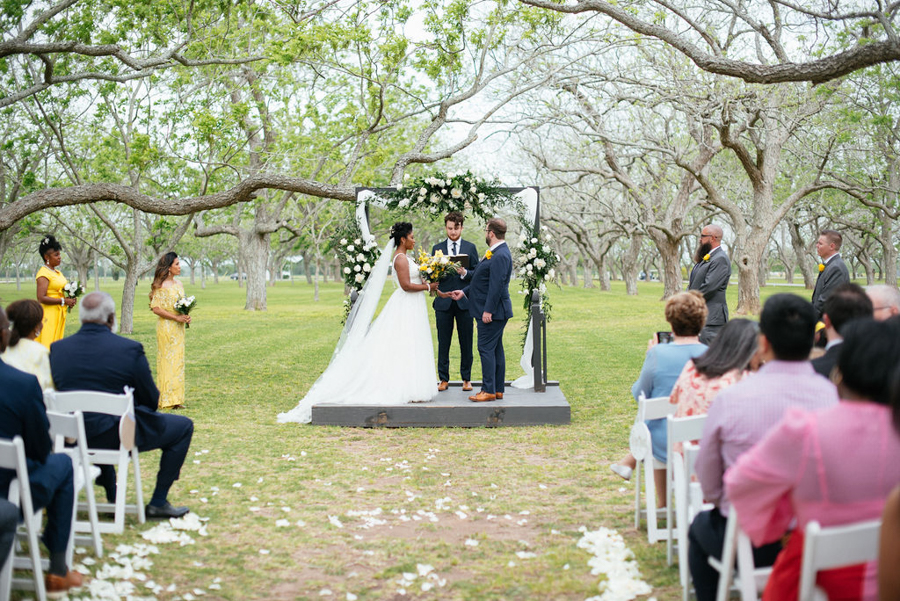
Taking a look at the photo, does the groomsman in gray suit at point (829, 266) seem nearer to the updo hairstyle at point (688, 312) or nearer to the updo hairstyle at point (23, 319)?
the updo hairstyle at point (688, 312)

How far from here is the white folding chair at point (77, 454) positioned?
14.2ft

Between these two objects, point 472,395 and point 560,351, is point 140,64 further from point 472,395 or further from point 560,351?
point 560,351

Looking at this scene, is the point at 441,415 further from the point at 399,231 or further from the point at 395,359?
the point at 399,231

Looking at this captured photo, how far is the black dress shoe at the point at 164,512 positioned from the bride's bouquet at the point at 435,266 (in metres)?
4.44

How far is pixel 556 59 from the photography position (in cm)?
1945

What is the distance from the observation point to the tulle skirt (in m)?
8.95

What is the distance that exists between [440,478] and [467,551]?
1.74m

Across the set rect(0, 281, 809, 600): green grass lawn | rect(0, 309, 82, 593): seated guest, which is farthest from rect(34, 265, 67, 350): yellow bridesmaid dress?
rect(0, 309, 82, 593): seated guest

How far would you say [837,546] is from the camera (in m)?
2.40

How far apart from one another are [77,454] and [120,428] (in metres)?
0.31

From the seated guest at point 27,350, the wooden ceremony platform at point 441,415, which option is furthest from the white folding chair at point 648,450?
the seated guest at point 27,350

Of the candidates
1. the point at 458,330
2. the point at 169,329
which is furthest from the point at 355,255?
the point at 169,329

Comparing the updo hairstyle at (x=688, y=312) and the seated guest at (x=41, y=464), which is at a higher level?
the updo hairstyle at (x=688, y=312)

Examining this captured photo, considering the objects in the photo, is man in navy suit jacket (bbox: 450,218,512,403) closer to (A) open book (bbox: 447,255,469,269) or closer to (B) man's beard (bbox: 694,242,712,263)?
(A) open book (bbox: 447,255,469,269)
